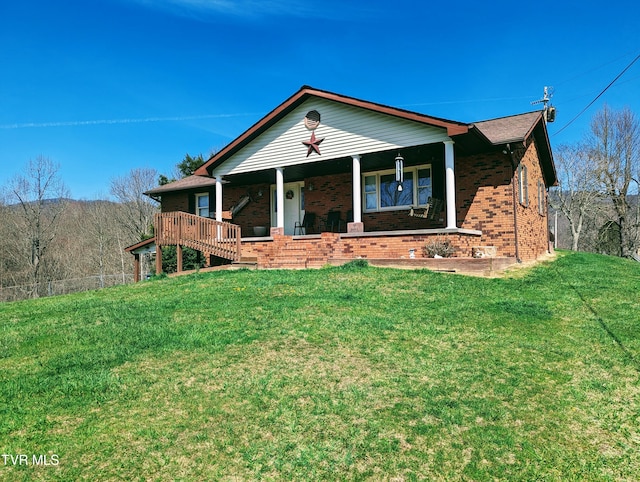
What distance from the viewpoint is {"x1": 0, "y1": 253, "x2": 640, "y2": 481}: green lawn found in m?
2.73

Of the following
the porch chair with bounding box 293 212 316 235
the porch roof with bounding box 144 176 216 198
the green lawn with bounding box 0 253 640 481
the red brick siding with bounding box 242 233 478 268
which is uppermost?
the porch roof with bounding box 144 176 216 198

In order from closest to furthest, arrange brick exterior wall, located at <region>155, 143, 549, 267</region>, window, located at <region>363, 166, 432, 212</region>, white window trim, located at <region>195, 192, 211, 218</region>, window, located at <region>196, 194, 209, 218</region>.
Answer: brick exterior wall, located at <region>155, 143, 549, 267</region> < window, located at <region>363, 166, 432, 212</region> < white window trim, located at <region>195, 192, 211, 218</region> < window, located at <region>196, 194, 209, 218</region>

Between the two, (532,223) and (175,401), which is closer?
(175,401)

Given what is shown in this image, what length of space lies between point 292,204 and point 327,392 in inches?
527

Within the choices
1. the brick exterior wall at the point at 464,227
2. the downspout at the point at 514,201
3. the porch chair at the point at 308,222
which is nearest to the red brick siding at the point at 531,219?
the brick exterior wall at the point at 464,227

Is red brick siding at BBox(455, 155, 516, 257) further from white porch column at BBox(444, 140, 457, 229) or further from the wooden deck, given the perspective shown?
the wooden deck

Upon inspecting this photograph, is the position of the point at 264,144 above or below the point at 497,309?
above

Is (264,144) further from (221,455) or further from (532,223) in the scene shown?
(221,455)

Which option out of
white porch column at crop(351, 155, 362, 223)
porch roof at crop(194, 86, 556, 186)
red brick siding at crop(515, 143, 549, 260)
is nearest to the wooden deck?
→ porch roof at crop(194, 86, 556, 186)

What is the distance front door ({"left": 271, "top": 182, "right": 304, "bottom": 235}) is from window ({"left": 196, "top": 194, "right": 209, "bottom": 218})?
4250 millimetres

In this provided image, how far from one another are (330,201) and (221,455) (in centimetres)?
1294

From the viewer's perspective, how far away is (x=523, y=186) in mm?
13227

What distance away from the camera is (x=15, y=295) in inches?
1214

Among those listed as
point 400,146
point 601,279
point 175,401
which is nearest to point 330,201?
point 400,146
